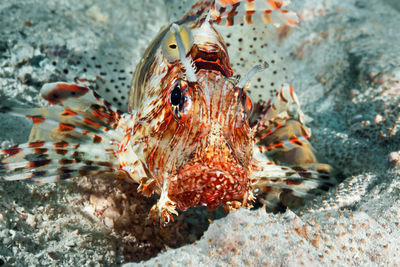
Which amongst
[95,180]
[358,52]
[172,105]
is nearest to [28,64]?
[95,180]

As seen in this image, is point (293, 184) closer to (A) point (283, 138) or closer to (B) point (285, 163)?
(B) point (285, 163)

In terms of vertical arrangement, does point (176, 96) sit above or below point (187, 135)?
above

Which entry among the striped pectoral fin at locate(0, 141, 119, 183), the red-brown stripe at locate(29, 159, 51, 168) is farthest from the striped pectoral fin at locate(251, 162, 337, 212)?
the red-brown stripe at locate(29, 159, 51, 168)

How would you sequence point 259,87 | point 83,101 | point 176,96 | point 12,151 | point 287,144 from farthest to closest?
point 259,87, point 287,144, point 83,101, point 12,151, point 176,96

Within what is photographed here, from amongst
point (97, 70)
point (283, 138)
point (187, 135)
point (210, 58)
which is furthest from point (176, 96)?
point (97, 70)

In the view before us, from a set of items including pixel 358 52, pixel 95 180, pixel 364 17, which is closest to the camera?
pixel 95 180

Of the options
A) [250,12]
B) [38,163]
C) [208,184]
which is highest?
[250,12]

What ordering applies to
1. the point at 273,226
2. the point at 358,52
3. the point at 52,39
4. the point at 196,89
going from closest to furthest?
1. the point at 273,226
2. the point at 196,89
3. the point at 52,39
4. the point at 358,52

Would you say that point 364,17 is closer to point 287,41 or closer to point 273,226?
point 287,41
